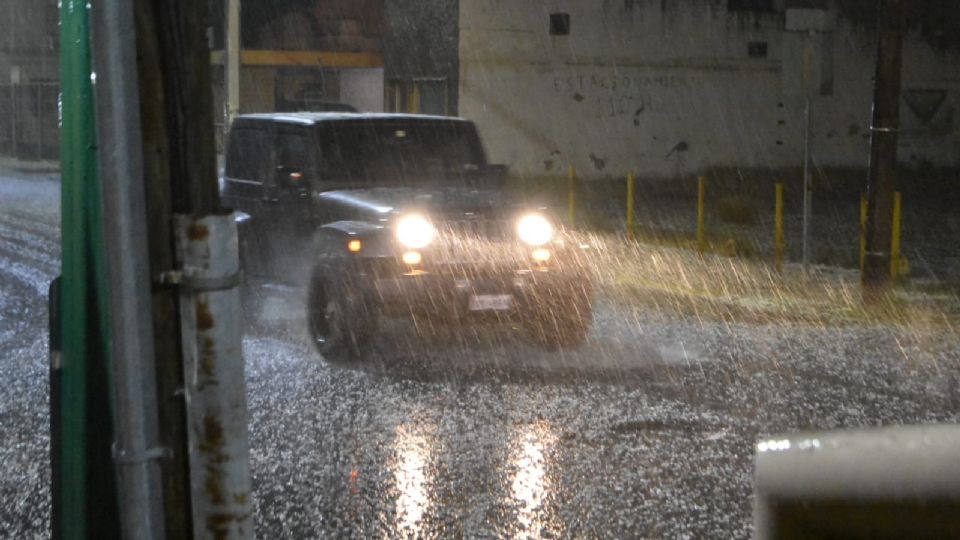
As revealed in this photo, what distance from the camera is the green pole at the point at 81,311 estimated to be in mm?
3201

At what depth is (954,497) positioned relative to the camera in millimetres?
1771

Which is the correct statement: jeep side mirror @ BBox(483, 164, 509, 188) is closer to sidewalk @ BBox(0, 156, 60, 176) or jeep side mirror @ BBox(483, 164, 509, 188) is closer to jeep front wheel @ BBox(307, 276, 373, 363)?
jeep front wheel @ BBox(307, 276, 373, 363)

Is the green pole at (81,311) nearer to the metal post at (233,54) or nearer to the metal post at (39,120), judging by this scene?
the metal post at (233,54)

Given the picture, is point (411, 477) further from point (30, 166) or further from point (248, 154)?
point (30, 166)

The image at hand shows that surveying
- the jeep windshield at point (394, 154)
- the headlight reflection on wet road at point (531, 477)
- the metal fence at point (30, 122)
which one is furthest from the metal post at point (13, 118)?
the headlight reflection on wet road at point (531, 477)

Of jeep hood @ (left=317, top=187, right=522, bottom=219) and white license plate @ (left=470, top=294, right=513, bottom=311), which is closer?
white license plate @ (left=470, top=294, right=513, bottom=311)

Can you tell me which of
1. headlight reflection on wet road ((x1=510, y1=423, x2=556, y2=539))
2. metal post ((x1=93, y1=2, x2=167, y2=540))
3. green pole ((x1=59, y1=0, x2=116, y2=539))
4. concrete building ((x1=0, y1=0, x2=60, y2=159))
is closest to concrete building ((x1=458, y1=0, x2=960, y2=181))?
concrete building ((x1=0, y1=0, x2=60, y2=159))

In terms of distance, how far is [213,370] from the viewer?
128 inches

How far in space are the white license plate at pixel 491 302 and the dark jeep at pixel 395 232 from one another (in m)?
0.01

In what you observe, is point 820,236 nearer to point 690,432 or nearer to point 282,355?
point 282,355

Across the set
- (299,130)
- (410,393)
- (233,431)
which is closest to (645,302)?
(299,130)

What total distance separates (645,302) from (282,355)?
168 inches

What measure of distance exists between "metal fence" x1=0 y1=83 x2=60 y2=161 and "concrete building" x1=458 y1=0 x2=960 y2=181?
629 inches

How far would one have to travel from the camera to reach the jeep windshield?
10.8m
